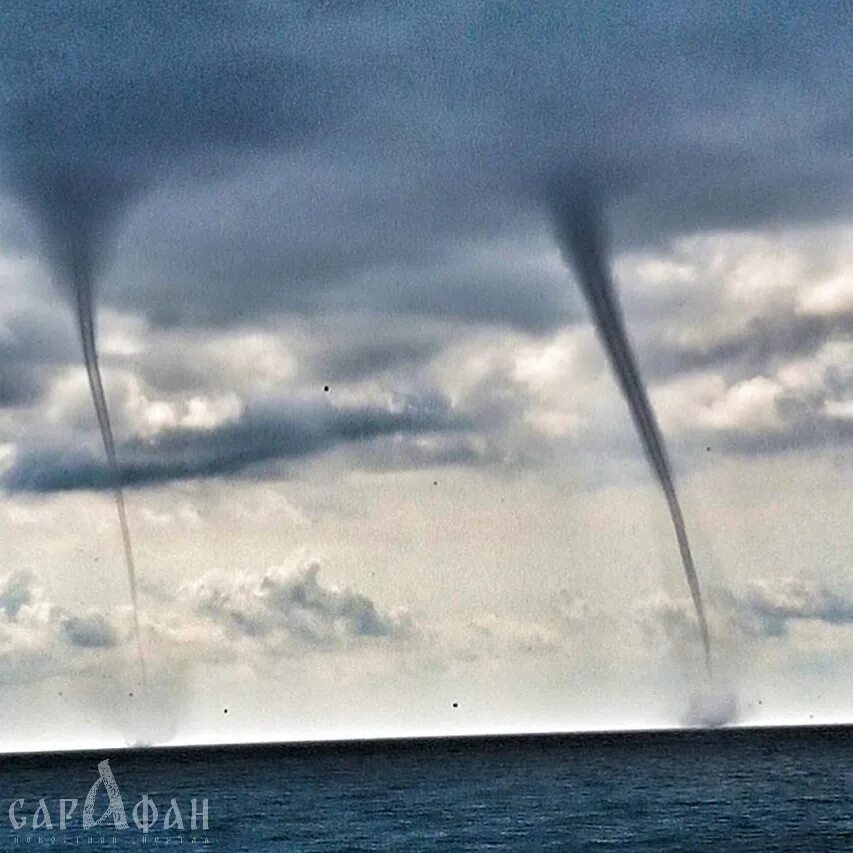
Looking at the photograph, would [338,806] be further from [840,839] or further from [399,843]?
[840,839]

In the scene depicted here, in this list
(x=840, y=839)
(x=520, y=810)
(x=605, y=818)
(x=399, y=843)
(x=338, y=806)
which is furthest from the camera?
(x=338, y=806)

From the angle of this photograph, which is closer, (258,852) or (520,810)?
(258,852)

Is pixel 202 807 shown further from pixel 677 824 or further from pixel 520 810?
pixel 677 824

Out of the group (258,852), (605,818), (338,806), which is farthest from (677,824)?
(338,806)

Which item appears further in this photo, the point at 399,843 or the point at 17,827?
the point at 17,827

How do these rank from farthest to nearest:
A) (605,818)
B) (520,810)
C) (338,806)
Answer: (338,806) < (520,810) < (605,818)

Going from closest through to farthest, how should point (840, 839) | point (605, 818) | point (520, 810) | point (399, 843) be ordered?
point (840, 839)
point (399, 843)
point (605, 818)
point (520, 810)

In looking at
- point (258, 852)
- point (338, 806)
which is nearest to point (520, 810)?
point (338, 806)

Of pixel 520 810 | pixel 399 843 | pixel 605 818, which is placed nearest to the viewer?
pixel 399 843
